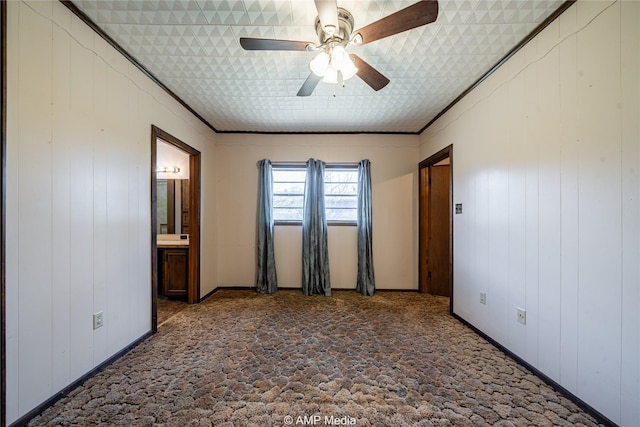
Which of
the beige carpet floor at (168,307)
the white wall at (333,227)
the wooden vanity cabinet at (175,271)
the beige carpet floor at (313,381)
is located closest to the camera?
the beige carpet floor at (313,381)

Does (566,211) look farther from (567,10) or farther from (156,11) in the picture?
(156,11)

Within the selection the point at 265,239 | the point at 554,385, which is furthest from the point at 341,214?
the point at 554,385

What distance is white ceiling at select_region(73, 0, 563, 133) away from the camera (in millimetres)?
1626

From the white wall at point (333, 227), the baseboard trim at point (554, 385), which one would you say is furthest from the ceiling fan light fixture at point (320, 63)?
the baseboard trim at point (554, 385)

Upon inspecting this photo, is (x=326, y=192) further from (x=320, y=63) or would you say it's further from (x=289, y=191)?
(x=320, y=63)

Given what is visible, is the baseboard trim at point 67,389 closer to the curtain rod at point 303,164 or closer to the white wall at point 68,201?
the white wall at point 68,201

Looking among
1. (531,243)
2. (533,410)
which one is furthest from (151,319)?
(531,243)

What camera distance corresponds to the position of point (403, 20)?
4.54 feet

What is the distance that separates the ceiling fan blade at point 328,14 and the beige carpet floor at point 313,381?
2.26 meters

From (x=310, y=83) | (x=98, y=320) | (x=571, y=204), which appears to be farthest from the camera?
(x=310, y=83)

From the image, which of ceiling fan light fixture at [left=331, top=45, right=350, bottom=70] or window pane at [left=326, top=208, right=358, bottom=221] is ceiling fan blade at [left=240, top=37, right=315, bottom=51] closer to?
ceiling fan light fixture at [left=331, top=45, right=350, bottom=70]

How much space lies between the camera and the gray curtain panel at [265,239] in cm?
379

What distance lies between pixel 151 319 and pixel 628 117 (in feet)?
12.3

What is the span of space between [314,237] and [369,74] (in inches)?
95.2
